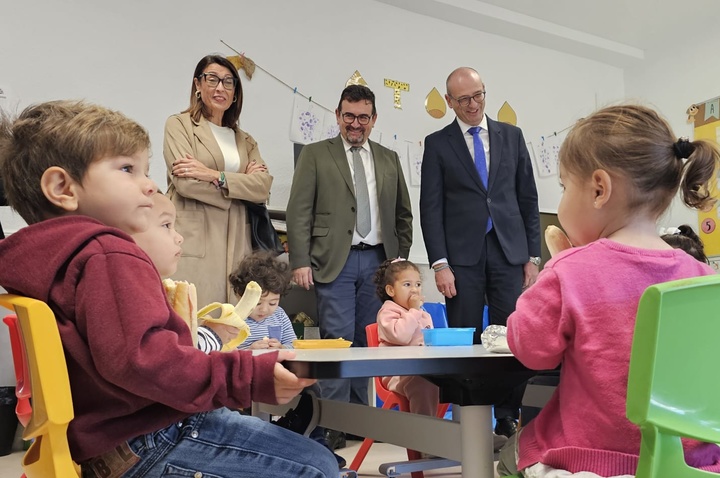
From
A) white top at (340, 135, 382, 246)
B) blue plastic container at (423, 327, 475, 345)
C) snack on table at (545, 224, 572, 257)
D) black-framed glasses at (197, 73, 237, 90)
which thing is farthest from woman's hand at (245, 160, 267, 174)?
snack on table at (545, 224, 572, 257)

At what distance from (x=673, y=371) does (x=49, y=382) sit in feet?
2.41

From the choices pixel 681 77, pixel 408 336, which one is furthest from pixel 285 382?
pixel 681 77

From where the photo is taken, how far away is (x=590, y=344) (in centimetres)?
95

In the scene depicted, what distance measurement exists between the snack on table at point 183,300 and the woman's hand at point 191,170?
1.81 m

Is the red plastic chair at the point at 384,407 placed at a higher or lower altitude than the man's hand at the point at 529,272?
lower

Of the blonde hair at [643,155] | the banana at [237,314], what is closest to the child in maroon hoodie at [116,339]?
the banana at [237,314]

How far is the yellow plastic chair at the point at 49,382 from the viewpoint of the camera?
2.61 feet

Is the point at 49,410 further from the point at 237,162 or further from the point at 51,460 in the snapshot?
the point at 237,162

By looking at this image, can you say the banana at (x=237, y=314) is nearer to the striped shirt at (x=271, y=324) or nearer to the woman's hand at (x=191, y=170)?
the striped shirt at (x=271, y=324)

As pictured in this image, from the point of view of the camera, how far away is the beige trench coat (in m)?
2.91

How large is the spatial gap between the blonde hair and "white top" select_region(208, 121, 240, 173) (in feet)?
7.07

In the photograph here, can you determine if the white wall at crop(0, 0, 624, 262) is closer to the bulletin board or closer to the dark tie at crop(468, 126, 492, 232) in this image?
the bulletin board

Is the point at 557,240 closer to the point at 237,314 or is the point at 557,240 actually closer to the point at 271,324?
the point at 237,314

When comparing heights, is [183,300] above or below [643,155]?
below
